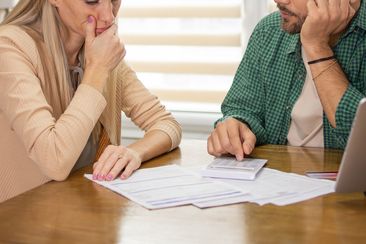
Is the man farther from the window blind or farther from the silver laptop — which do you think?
the window blind

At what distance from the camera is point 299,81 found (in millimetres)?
1935

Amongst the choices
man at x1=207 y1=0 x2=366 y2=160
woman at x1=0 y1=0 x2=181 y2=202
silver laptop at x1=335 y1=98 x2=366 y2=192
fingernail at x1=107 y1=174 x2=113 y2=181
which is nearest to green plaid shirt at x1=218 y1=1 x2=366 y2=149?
man at x1=207 y1=0 x2=366 y2=160

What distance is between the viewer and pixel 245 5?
2648 mm

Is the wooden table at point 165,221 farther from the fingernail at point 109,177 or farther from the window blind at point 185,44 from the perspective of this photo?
the window blind at point 185,44

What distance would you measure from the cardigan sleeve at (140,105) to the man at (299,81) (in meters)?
0.20

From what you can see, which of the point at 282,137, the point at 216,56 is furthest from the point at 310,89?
the point at 216,56

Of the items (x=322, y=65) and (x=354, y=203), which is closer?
(x=354, y=203)

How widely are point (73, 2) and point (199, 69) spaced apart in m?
1.02

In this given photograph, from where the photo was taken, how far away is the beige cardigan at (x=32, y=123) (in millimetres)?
1508

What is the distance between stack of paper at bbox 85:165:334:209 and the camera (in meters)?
1.23

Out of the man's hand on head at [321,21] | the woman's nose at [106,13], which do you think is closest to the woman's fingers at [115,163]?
Answer: the woman's nose at [106,13]

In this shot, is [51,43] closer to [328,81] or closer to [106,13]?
[106,13]

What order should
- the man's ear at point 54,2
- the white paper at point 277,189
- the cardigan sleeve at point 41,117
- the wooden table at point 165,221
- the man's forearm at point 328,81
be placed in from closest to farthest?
the wooden table at point 165,221 → the white paper at point 277,189 → the cardigan sleeve at point 41,117 → the man's forearm at point 328,81 → the man's ear at point 54,2

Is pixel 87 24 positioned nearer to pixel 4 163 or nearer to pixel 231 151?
pixel 4 163
